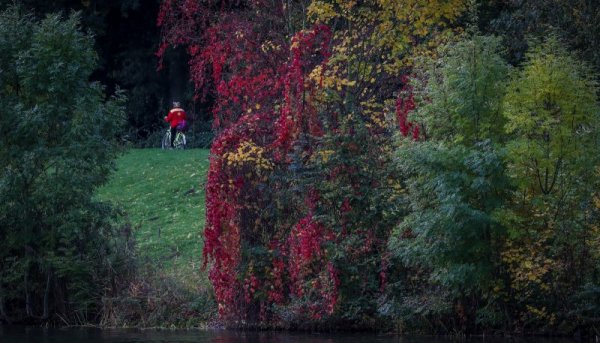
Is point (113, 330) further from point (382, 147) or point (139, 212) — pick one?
point (139, 212)

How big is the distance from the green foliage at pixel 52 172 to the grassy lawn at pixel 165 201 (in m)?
1.38

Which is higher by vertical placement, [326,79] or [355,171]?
[326,79]

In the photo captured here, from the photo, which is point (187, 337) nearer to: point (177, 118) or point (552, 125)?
point (552, 125)

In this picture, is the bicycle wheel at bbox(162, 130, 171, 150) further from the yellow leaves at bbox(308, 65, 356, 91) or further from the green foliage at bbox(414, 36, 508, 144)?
the green foliage at bbox(414, 36, 508, 144)

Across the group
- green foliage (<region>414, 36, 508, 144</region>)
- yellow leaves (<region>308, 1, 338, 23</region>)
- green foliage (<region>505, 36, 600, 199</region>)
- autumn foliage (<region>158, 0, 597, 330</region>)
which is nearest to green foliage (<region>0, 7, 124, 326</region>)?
autumn foliage (<region>158, 0, 597, 330</region>)

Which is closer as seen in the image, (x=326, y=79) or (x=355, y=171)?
(x=355, y=171)

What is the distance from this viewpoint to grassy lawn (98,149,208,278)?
2680 centimetres

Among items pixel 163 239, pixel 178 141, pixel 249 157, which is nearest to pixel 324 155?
pixel 249 157

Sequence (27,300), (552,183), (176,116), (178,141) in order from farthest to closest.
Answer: (178,141), (176,116), (27,300), (552,183)

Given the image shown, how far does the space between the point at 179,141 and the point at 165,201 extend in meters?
10.8

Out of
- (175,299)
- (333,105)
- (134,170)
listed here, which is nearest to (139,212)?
(134,170)

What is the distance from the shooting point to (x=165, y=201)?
3256 cm

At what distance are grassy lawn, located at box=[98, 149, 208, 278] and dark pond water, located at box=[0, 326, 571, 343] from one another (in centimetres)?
262

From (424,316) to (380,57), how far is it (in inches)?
235
